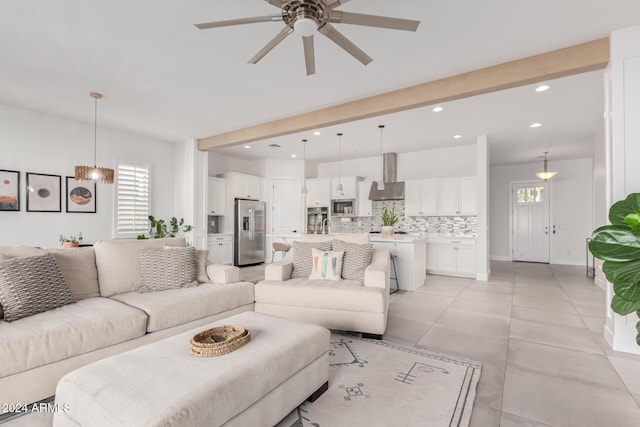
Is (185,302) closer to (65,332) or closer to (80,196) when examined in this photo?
(65,332)

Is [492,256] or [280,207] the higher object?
[280,207]

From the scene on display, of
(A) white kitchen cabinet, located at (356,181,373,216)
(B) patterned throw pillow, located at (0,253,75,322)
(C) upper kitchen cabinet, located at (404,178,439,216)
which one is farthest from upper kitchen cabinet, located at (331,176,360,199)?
(B) patterned throw pillow, located at (0,253,75,322)

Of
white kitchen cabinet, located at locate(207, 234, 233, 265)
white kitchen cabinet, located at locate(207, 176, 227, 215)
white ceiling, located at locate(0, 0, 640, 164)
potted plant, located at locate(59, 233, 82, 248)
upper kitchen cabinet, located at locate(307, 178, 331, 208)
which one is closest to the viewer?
white ceiling, located at locate(0, 0, 640, 164)

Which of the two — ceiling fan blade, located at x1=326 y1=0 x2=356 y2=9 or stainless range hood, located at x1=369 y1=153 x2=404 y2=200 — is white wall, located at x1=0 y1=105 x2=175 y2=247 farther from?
ceiling fan blade, located at x1=326 y1=0 x2=356 y2=9

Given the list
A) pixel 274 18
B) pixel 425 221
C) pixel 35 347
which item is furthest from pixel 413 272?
pixel 35 347

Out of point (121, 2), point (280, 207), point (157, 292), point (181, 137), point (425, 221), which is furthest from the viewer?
point (280, 207)

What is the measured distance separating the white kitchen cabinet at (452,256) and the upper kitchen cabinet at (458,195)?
0.65 meters

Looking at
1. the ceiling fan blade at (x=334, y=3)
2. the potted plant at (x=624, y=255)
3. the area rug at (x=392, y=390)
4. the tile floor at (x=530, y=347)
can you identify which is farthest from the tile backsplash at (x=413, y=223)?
the ceiling fan blade at (x=334, y=3)

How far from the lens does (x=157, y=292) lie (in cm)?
285

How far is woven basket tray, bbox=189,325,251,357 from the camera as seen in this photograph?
1.55 m

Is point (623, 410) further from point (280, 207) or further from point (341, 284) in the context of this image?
point (280, 207)

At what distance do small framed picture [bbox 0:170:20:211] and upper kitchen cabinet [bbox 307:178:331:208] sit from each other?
5432 mm

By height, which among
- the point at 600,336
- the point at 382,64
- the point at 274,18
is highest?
the point at 382,64

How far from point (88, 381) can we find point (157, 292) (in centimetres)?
162
